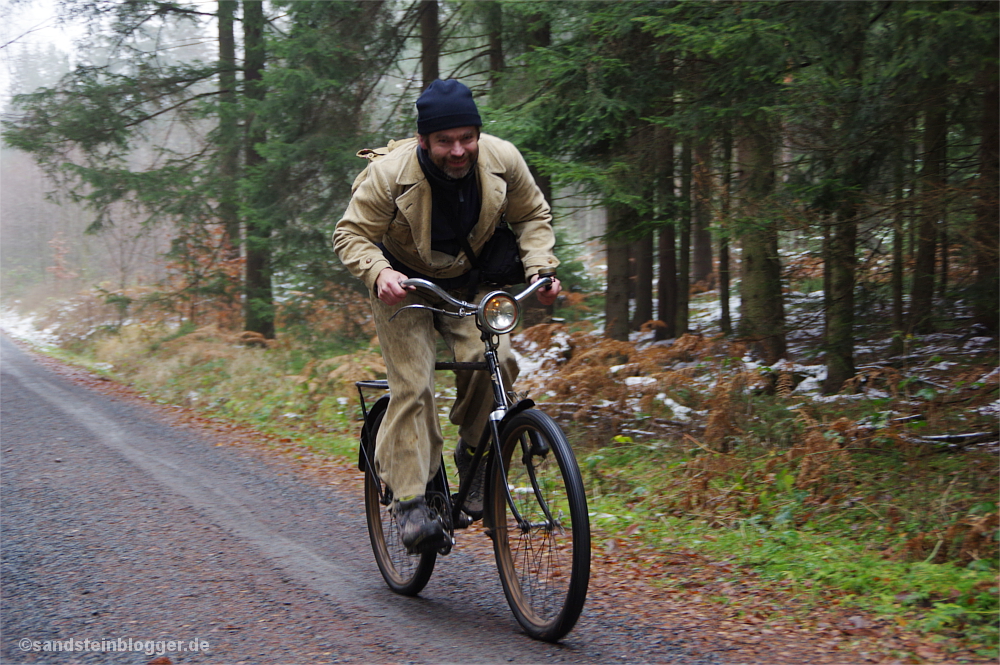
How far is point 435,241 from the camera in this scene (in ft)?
12.2

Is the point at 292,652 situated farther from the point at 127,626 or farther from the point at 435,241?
the point at 435,241

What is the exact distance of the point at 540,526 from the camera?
11.1ft

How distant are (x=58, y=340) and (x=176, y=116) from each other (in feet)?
45.4

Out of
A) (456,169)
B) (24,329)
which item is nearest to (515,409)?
(456,169)

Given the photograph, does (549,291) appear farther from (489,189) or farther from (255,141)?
(255,141)

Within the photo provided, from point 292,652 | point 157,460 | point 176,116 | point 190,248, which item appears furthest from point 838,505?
point 176,116

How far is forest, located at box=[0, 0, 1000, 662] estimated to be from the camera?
5.06 m

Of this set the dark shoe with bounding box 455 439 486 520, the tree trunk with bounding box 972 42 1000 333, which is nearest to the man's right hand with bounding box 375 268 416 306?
the dark shoe with bounding box 455 439 486 520

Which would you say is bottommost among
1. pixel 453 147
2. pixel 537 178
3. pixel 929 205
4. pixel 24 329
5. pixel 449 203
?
pixel 24 329

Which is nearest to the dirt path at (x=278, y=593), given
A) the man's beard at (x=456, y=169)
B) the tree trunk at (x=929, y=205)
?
the man's beard at (x=456, y=169)

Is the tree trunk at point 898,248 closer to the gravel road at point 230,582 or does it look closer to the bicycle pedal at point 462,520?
the gravel road at point 230,582

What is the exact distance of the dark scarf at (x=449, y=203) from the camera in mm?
3578

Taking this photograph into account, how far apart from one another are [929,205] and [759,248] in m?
1.53

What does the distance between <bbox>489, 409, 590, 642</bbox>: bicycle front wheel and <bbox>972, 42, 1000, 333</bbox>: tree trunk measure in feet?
12.2
